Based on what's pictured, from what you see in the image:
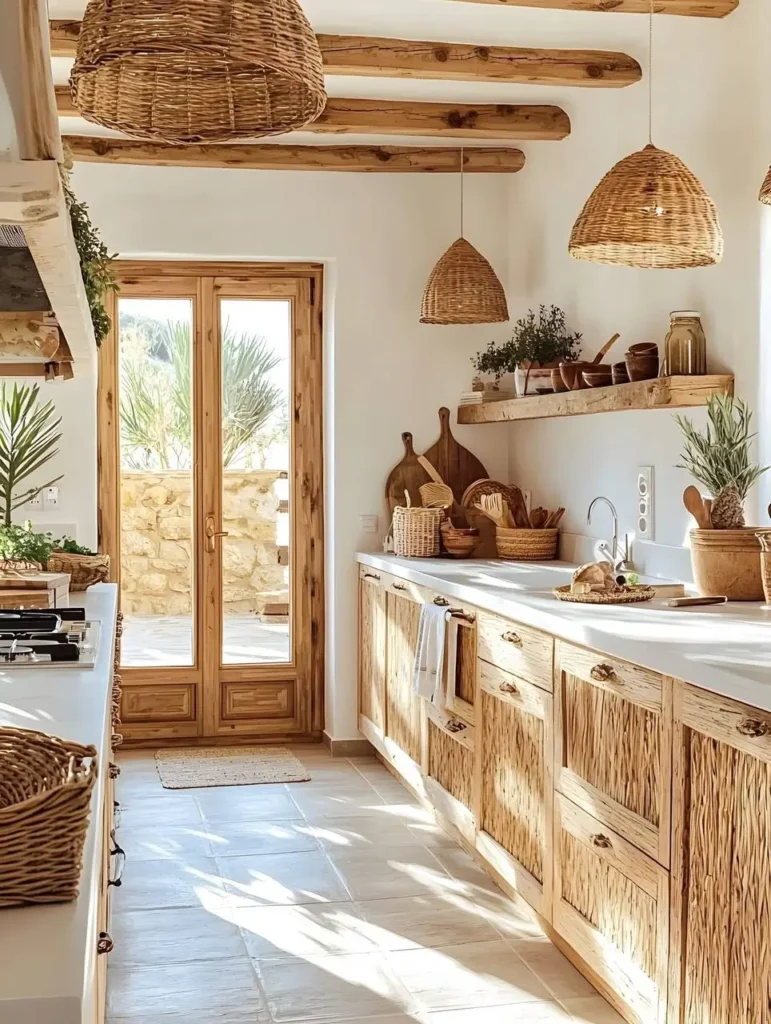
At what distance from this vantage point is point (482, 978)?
10.8 ft

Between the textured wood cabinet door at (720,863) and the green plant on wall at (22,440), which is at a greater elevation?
the green plant on wall at (22,440)

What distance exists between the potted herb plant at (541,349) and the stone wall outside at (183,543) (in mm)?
1528

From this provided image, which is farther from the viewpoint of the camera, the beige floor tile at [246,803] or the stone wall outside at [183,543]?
the stone wall outside at [183,543]

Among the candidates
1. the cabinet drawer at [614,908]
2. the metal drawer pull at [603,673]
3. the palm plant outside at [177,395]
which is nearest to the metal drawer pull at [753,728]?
the cabinet drawer at [614,908]

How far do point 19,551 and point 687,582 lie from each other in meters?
2.21

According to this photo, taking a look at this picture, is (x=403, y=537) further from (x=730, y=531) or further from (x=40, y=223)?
(x=40, y=223)

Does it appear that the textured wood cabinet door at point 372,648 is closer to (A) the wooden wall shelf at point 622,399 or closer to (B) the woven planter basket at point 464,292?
(A) the wooden wall shelf at point 622,399

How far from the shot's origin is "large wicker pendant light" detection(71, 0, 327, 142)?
2004 mm

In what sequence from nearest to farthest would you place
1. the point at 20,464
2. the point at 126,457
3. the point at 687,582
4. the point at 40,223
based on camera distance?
1. the point at 40,223
2. the point at 687,582
3. the point at 20,464
4. the point at 126,457

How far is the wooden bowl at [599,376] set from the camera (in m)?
4.31

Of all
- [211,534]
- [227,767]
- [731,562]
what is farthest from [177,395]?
[731,562]

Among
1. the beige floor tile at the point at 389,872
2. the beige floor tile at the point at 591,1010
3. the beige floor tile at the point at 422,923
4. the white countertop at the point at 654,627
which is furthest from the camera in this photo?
the beige floor tile at the point at 389,872

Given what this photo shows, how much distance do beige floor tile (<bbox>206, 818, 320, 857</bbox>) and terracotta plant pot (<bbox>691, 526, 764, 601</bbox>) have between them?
1.84 m

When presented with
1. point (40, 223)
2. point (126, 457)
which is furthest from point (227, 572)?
point (40, 223)
